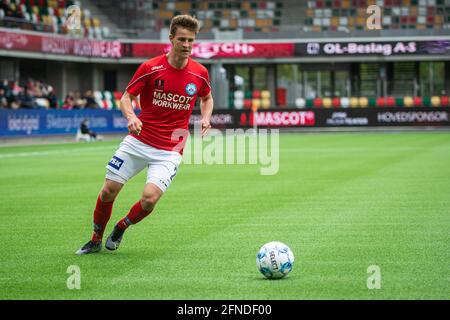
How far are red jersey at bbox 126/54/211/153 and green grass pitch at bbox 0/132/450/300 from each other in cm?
128

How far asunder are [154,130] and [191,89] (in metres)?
0.58

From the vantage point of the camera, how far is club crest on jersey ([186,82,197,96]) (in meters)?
9.82

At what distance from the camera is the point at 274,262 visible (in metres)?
8.10

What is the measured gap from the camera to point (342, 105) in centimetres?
6084

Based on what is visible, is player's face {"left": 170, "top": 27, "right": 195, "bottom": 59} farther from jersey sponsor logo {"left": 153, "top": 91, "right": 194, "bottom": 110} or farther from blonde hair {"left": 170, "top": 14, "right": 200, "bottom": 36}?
jersey sponsor logo {"left": 153, "top": 91, "right": 194, "bottom": 110}

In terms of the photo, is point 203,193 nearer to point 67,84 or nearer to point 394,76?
point 67,84

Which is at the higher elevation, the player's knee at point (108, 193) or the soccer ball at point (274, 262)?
the player's knee at point (108, 193)

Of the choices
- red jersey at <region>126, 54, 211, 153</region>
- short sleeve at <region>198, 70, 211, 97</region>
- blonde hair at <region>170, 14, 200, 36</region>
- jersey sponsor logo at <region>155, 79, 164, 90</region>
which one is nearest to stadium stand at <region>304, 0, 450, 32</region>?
short sleeve at <region>198, 70, 211, 97</region>

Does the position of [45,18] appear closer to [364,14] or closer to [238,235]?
[364,14]

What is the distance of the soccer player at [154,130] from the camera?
9664mm

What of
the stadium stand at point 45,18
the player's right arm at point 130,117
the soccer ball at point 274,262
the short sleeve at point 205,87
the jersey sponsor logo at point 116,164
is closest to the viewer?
the soccer ball at point 274,262

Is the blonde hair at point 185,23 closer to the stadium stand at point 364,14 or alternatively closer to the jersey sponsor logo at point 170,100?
the jersey sponsor logo at point 170,100

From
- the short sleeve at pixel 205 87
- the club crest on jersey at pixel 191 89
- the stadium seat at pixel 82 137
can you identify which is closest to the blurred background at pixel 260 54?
the stadium seat at pixel 82 137

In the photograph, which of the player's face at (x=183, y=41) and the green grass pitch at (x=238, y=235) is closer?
the green grass pitch at (x=238, y=235)
